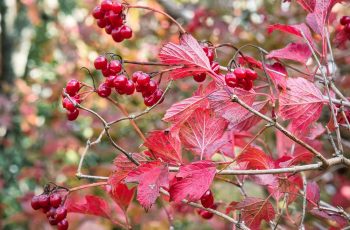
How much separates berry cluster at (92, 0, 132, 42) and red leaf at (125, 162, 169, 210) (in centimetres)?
29

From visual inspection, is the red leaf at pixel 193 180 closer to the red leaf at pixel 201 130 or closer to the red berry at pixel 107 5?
the red leaf at pixel 201 130

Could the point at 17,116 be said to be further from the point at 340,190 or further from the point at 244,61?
the point at 244,61

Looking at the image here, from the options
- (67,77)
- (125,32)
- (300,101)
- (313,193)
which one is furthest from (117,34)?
(67,77)

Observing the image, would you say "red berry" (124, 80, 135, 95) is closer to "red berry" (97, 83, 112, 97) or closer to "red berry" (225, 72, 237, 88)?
"red berry" (97, 83, 112, 97)

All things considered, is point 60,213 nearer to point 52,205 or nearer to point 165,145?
point 52,205

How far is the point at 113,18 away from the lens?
0.91 meters

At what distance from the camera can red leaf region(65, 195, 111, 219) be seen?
3.22 feet

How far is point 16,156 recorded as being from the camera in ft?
9.46

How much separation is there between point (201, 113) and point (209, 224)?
1319 millimetres

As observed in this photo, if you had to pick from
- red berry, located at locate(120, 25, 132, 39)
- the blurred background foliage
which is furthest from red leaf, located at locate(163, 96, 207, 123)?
the blurred background foliage

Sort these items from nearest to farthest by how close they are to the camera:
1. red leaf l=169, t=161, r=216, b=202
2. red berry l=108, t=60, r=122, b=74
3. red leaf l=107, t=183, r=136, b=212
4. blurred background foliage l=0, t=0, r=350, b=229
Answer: red leaf l=169, t=161, r=216, b=202 < red berry l=108, t=60, r=122, b=74 < red leaf l=107, t=183, r=136, b=212 < blurred background foliage l=0, t=0, r=350, b=229

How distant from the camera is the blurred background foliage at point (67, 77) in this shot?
228cm

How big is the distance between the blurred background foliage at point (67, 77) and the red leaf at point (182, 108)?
122 centimetres

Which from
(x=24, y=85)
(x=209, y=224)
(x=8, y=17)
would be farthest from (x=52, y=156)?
(x=209, y=224)
